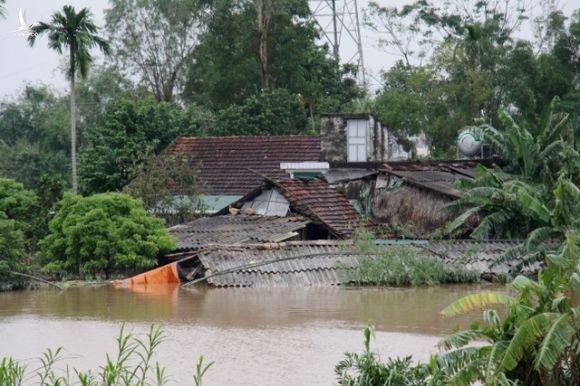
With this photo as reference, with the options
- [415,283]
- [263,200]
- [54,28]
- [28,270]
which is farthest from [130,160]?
[415,283]

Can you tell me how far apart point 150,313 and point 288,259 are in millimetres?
4277

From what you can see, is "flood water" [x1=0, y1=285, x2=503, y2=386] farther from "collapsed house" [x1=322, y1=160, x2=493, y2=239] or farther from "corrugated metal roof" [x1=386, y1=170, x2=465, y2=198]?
"collapsed house" [x1=322, y1=160, x2=493, y2=239]

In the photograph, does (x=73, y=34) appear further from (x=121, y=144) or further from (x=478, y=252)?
(x=478, y=252)

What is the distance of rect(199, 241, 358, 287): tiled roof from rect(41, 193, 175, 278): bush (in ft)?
5.09

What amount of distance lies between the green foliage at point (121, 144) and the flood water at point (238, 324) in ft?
29.3

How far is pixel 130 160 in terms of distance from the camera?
99.4 ft

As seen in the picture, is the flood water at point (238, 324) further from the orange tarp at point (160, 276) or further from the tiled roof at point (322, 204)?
the tiled roof at point (322, 204)

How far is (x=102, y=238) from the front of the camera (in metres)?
22.2

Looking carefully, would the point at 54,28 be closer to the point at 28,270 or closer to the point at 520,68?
the point at 28,270

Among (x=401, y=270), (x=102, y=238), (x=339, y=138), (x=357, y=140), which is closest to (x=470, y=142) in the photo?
(x=357, y=140)

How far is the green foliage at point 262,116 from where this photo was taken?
36781 millimetres

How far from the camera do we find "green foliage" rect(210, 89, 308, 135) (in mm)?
36781

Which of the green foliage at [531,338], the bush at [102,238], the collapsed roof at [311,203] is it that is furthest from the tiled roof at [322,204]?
the green foliage at [531,338]

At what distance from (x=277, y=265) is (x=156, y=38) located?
26532 mm
